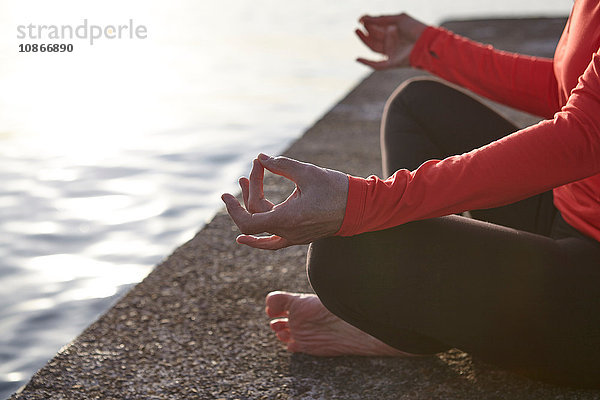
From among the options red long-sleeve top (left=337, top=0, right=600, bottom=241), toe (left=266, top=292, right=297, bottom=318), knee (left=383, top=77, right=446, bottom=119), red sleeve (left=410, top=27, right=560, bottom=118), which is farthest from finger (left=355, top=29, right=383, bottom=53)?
red long-sleeve top (left=337, top=0, right=600, bottom=241)

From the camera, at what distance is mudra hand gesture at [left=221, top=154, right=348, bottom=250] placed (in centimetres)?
127

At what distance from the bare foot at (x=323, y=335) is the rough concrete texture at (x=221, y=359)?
0.03m

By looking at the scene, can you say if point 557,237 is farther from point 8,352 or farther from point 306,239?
point 8,352

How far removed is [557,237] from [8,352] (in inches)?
59.3

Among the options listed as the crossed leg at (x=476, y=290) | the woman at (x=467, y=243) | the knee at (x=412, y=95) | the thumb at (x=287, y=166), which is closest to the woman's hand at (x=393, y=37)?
the knee at (x=412, y=95)

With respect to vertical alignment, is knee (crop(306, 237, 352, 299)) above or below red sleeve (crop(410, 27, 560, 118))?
below

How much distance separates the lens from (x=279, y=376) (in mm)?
1754

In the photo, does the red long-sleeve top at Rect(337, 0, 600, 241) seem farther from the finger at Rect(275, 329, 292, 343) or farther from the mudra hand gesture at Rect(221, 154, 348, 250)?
the finger at Rect(275, 329, 292, 343)

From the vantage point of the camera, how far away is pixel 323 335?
5.97 ft

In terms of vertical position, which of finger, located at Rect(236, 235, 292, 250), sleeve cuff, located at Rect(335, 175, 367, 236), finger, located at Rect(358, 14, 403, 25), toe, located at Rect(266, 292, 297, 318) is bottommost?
toe, located at Rect(266, 292, 297, 318)

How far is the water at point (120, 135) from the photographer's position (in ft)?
8.13

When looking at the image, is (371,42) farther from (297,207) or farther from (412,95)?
(297,207)

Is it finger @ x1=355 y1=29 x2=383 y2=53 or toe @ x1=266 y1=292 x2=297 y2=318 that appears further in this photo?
finger @ x1=355 y1=29 x2=383 y2=53

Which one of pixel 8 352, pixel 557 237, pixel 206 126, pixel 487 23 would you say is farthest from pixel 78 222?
pixel 487 23
